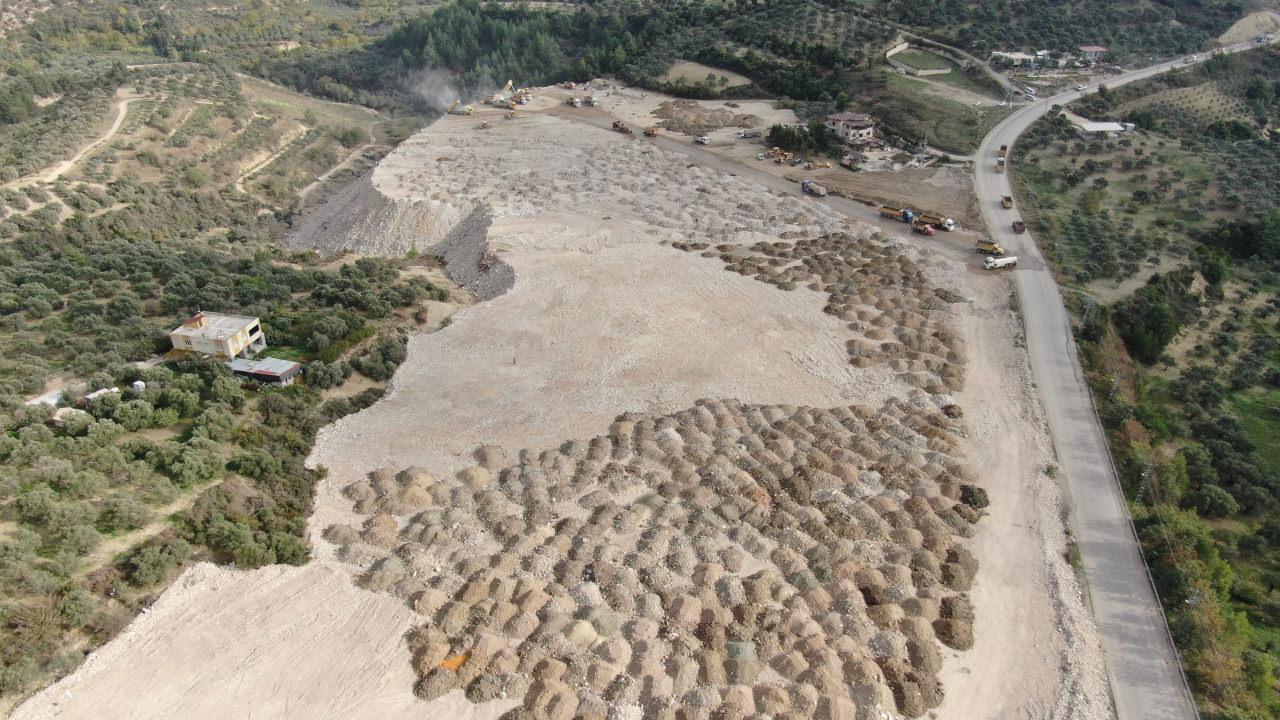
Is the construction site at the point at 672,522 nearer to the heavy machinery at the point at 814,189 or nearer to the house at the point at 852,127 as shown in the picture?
the heavy machinery at the point at 814,189

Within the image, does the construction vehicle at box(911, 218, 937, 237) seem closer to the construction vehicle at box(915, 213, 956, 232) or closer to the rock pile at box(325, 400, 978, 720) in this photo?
the construction vehicle at box(915, 213, 956, 232)

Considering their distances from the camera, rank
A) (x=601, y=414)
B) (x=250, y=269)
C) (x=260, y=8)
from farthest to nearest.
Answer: (x=260, y=8), (x=250, y=269), (x=601, y=414)

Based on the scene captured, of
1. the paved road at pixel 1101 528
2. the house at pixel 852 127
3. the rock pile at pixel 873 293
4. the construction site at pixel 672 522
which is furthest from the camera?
the house at pixel 852 127

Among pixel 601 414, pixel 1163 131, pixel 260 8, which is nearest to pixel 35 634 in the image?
pixel 601 414

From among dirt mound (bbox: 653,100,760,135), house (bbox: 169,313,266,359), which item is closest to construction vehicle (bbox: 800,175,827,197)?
dirt mound (bbox: 653,100,760,135)

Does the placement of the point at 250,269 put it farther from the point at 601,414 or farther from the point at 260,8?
the point at 260,8

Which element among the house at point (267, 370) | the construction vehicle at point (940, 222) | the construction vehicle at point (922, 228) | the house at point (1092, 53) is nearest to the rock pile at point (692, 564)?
the house at point (267, 370)
